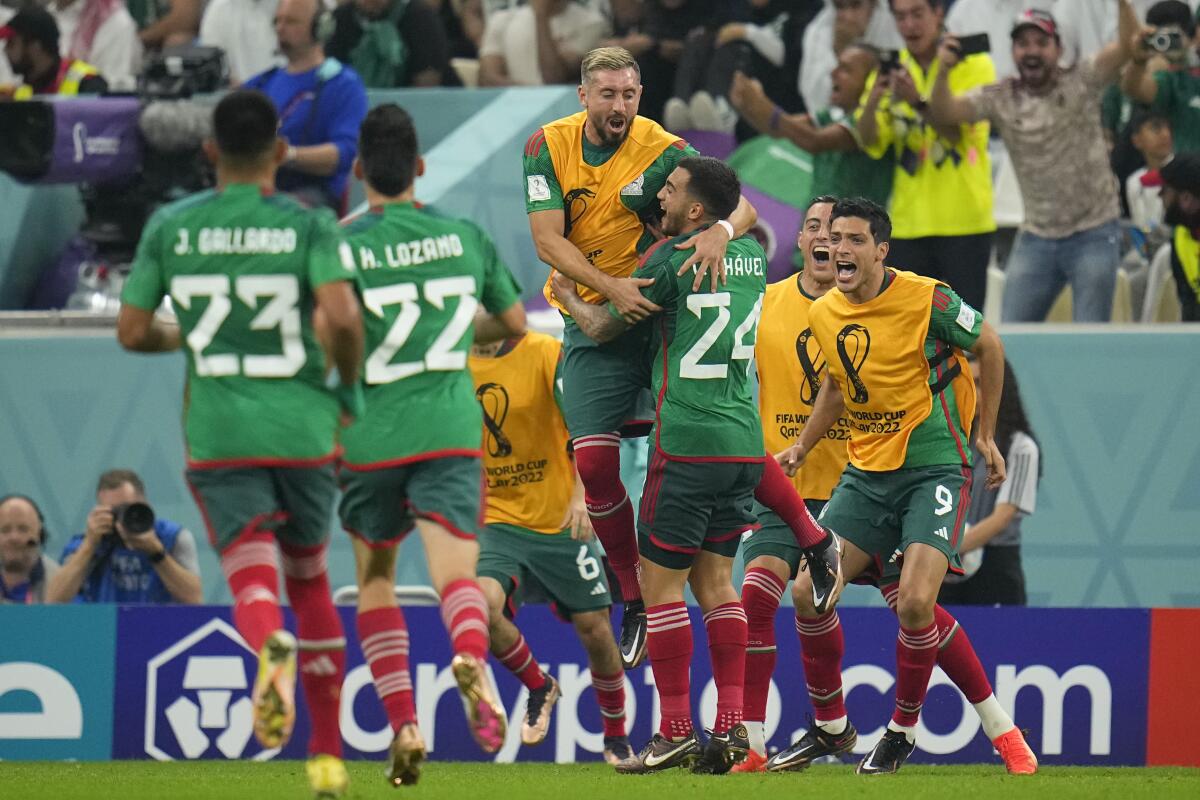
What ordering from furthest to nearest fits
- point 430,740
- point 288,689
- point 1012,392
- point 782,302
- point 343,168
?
point 343,168, point 1012,392, point 430,740, point 782,302, point 288,689

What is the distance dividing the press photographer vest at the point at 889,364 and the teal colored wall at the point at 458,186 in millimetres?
4911

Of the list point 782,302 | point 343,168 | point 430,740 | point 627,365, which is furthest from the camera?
point 343,168

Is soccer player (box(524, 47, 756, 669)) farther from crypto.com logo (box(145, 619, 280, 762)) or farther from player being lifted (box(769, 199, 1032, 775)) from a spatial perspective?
crypto.com logo (box(145, 619, 280, 762))

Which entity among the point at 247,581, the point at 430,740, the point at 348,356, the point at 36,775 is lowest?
the point at 430,740

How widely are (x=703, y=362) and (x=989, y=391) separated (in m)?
1.54

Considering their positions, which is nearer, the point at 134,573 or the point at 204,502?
the point at 204,502

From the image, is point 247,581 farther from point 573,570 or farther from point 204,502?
point 573,570

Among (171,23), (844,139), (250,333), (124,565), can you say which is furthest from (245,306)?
(171,23)

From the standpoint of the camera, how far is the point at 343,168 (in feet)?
42.0

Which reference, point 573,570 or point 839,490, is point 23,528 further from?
Result: point 839,490

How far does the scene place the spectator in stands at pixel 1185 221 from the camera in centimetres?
1170

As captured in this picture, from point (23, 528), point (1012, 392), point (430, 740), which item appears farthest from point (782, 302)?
point (23, 528)

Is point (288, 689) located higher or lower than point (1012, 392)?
higher

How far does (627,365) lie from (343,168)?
465 cm
